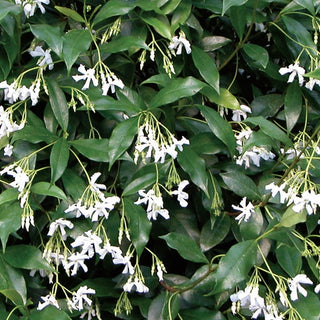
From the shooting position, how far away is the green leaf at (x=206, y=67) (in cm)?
123

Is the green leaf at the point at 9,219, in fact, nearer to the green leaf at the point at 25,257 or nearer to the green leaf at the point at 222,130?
the green leaf at the point at 25,257

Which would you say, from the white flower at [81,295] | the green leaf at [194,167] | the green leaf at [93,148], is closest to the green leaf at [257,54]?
the green leaf at [194,167]

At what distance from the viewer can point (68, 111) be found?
122cm

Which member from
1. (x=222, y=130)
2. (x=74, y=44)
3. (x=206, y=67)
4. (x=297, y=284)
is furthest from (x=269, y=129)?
(x=74, y=44)

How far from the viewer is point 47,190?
111 cm

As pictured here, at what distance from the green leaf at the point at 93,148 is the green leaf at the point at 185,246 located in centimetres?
20

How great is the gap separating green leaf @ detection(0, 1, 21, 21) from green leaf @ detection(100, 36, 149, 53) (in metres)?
0.18

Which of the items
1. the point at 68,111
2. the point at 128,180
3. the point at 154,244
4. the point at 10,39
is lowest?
the point at 154,244

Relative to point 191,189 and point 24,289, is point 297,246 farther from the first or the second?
point 24,289

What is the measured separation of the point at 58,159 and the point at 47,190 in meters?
0.06

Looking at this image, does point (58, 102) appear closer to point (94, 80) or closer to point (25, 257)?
point (94, 80)

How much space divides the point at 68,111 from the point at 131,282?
0.37m

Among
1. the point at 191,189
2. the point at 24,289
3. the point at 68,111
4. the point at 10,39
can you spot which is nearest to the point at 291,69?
the point at 191,189

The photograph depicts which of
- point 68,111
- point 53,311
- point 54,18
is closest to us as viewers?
point 53,311
